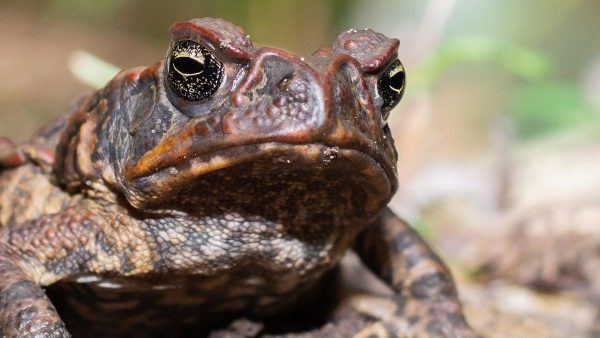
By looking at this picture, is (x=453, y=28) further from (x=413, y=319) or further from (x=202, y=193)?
(x=202, y=193)

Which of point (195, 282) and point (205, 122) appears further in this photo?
point (195, 282)

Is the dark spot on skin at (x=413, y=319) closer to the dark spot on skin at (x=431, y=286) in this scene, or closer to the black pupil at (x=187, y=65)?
the dark spot on skin at (x=431, y=286)

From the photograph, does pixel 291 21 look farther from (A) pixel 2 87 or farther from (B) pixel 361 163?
(B) pixel 361 163

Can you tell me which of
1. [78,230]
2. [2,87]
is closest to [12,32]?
[2,87]

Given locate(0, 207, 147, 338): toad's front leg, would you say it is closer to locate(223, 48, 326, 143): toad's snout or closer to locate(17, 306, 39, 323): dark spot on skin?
locate(17, 306, 39, 323): dark spot on skin

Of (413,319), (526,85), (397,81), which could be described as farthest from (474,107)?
(397,81)

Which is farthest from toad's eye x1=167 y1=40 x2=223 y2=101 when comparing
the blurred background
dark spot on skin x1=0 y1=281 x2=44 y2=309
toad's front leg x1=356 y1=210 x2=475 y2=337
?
the blurred background
